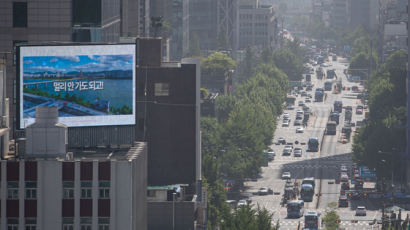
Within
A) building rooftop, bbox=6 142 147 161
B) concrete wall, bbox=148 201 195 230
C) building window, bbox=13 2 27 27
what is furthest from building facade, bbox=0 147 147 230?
building window, bbox=13 2 27 27

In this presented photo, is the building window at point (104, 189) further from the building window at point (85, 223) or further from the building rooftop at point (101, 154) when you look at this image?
the building rooftop at point (101, 154)

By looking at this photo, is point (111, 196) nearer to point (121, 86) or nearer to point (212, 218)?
point (121, 86)

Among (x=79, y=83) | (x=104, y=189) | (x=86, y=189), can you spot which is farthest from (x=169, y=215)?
(x=86, y=189)

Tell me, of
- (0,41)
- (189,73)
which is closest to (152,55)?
(189,73)

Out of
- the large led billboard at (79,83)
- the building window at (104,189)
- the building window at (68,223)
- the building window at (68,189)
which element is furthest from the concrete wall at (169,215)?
the building window at (68,189)

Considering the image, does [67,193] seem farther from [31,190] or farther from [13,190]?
[13,190]

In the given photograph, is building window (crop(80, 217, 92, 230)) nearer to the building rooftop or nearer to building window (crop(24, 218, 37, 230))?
building window (crop(24, 218, 37, 230))
